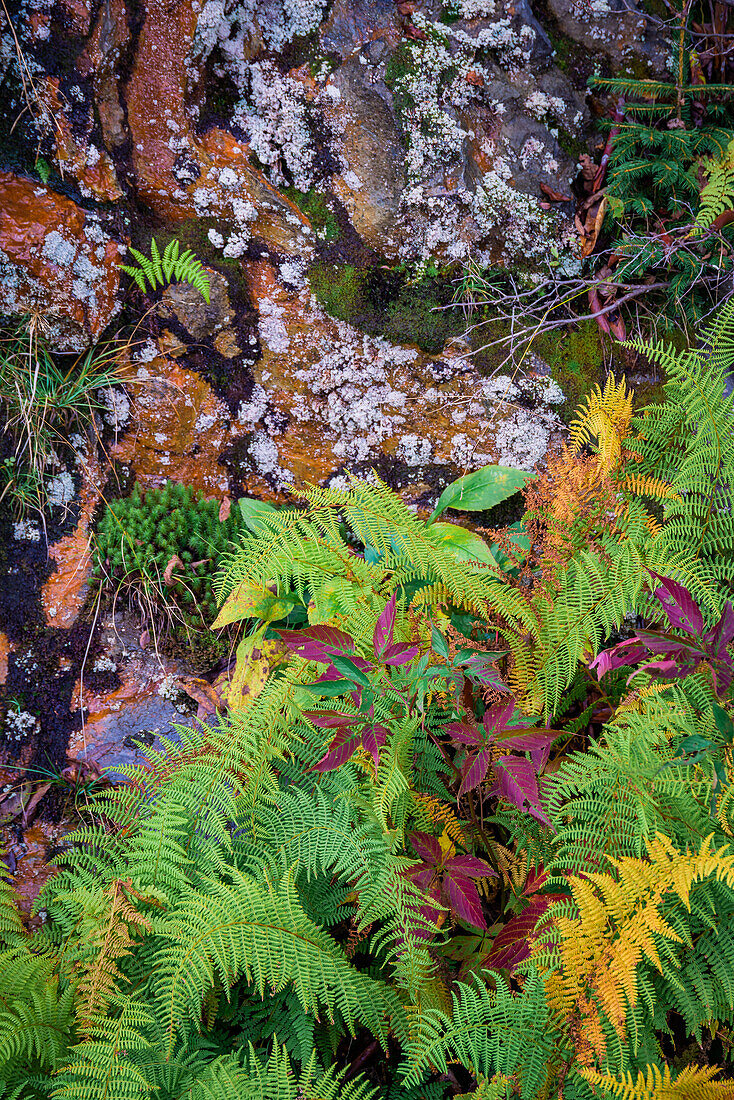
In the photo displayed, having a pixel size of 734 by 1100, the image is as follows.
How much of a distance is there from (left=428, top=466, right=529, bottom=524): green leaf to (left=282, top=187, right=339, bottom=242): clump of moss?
1547mm

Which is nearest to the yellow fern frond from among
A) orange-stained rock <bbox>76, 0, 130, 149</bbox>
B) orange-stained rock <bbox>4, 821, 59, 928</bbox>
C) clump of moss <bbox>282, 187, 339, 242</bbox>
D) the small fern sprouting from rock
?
clump of moss <bbox>282, 187, 339, 242</bbox>

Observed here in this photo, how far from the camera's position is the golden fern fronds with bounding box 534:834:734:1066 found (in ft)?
5.28

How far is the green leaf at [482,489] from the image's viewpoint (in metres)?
3.20

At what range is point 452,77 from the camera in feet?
11.2

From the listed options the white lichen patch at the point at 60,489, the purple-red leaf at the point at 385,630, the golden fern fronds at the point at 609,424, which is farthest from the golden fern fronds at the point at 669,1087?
the white lichen patch at the point at 60,489

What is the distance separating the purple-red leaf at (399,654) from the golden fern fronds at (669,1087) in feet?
3.69

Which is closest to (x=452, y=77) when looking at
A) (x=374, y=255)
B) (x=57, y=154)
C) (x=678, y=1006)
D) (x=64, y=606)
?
(x=374, y=255)

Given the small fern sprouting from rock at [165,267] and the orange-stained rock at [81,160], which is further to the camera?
the small fern sprouting from rock at [165,267]

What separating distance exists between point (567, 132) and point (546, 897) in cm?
381

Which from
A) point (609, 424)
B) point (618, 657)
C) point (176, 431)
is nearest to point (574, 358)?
point (609, 424)

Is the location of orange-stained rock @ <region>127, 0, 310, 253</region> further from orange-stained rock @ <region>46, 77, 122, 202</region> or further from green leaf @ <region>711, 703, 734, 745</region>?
green leaf @ <region>711, 703, 734, 745</region>

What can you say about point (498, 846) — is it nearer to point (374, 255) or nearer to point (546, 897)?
point (546, 897)

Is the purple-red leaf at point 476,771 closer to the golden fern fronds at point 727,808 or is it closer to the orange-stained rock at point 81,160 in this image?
the golden fern fronds at point 727,808

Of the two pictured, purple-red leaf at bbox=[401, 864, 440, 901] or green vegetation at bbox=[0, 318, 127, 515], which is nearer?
purple-red leaf at bbox=[401, 864, 440, 901]
